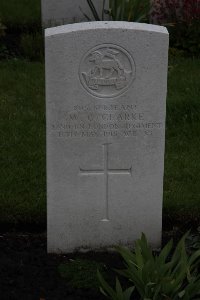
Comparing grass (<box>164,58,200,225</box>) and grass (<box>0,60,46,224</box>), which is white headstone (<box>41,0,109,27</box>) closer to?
grass (<box>0,60,46,224</box>)

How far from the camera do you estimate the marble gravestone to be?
430 centimetres

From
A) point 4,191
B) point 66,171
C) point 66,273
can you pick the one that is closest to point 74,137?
point 66,171

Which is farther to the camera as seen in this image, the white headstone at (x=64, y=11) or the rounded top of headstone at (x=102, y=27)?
the white headstone at (x=64, y=11)

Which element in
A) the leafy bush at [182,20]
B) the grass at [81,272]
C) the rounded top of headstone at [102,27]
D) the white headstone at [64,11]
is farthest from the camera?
the white headstone at [64,11]

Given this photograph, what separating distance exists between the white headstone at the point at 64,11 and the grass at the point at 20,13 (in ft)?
1.47

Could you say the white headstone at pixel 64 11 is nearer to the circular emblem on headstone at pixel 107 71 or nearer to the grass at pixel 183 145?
the grass at pixel 183 145

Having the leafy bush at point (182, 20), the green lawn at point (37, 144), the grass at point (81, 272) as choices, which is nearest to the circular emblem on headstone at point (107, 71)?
the grass at point (81, 272)

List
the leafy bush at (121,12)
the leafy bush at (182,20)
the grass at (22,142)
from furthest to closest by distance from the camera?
the leafy bush at (182,20) < the leafy bush at (121,12) < the grass at (22,142)

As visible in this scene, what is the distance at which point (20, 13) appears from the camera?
36.1 feet

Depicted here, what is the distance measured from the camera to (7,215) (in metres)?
5.15

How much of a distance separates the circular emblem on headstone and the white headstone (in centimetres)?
557

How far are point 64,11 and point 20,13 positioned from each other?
1321 millimetres

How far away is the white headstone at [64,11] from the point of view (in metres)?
9.79

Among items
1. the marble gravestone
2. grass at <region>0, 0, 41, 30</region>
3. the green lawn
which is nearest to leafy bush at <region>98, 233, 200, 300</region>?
the marble gravestone
